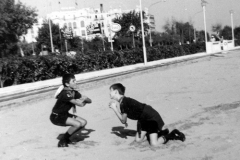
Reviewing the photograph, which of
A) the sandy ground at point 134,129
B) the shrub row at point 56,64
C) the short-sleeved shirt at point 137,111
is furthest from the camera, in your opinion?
the shrub row at point 56,64

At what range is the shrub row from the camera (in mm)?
20781

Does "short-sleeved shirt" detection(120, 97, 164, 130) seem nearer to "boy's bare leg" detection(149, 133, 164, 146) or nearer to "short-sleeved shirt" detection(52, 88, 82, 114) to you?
"boy's bare leg" detection(149, 133, 164, 146)

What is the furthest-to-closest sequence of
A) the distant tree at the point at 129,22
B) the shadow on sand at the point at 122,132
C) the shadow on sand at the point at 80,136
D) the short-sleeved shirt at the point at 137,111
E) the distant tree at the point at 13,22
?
the distant tree at the point at 129,22 < the distant tree at the point at 13,22 < the shadow on sand at the point at 122,132 < the shadow on sand at the point at 80,136 < the short-sleeved shirt at the point at 137,111

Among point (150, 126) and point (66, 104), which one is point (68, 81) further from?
point (150, 126)

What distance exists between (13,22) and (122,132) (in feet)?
134

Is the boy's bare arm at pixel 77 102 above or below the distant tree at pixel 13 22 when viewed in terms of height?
below

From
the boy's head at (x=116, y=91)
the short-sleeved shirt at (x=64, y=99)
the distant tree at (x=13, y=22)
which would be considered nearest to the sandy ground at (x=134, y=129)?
the short-sleeved shirt at (x=64, y=99)

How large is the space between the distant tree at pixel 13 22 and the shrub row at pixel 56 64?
621 inches

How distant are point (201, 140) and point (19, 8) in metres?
42.8

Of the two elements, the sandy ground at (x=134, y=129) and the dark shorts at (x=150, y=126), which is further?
the dark shorts at (x=150, y=126)

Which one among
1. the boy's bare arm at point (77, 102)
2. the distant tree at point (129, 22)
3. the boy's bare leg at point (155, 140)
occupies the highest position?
the distant tree at point (129, 22)

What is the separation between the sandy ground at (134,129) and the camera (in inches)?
233

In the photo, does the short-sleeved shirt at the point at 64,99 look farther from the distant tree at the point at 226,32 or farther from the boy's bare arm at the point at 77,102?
the distant tree at the point at 226,32

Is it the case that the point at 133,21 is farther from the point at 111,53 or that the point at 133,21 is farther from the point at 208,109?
the point at 208,109
